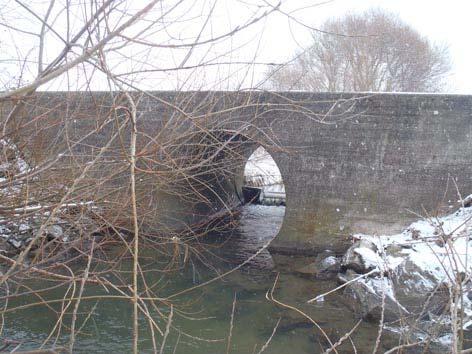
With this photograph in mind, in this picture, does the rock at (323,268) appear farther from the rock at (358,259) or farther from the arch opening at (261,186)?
the arch opening at (261,186)

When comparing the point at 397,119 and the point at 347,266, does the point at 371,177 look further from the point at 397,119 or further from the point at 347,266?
the point at 347,266

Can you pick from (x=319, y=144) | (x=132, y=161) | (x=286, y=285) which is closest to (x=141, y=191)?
(x=132, y=161)

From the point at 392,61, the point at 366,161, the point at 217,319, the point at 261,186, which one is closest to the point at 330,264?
the point at 366,161

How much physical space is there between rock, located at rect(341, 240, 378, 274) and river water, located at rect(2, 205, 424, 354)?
1.26 feet

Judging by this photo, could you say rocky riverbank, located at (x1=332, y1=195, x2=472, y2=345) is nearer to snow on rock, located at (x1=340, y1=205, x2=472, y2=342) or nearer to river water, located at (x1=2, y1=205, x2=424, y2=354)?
snow on rock, located at (x1=340, y1=205, x2=472, y2=342)

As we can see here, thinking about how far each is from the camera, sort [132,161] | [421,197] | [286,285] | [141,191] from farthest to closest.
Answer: [421,197]
[286,285]
[141,191]
[132,161]

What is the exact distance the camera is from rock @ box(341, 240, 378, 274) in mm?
7277

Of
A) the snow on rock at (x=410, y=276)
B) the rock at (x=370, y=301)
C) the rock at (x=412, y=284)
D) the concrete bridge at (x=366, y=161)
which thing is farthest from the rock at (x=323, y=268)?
the rock at (x=412, y=284)

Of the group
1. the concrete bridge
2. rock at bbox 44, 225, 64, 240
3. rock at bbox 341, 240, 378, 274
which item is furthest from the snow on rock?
rock at bbox 44, 225, 64, 240

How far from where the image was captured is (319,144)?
9016mm

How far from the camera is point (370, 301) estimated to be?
635 cm

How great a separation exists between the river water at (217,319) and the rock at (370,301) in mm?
141

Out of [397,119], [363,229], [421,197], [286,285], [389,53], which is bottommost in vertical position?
[286,285]

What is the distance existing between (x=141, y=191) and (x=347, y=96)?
209 inches
